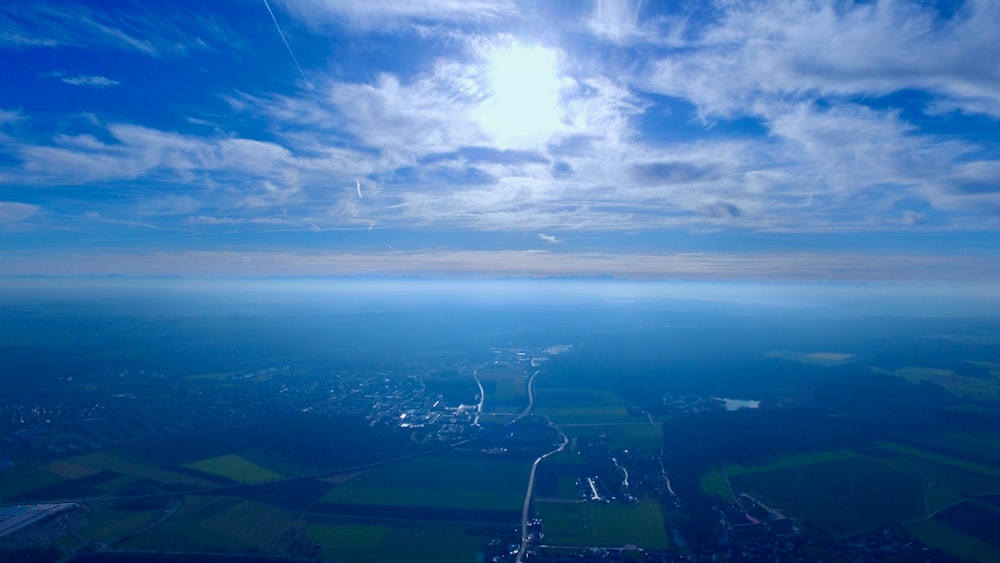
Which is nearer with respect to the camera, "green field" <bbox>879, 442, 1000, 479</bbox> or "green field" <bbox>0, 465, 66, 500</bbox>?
"green field" <bbox>0, 465, 66, 500</bbox>

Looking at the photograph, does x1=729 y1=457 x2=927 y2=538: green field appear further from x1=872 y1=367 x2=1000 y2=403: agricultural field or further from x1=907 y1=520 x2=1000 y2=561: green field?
x1=872 y1=367 x2=1000 y2=403: agricultural field

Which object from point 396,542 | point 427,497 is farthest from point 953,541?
point 396,542

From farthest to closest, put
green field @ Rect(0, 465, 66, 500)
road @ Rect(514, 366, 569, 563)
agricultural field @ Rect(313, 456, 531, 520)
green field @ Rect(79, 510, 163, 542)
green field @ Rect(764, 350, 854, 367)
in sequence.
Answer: green field @ Rect(764, 350, 854, 367), green field @ Rect(0, 465, 66, 500), agricultural field @ Rect(313, 456, 531, 520), green field @ Rect(79, 510, 163, 542), road @ Rect(514, 366, 569, 563)

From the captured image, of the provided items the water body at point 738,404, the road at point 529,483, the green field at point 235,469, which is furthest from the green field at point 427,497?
the water body at point 738,404

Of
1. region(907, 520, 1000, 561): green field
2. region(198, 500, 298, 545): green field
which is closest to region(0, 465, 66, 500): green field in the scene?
region(198, 500, 298, 545): green field

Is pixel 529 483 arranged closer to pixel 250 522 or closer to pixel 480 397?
pixel 250 522

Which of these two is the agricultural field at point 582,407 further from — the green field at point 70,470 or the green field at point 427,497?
the green field at point 70,470
